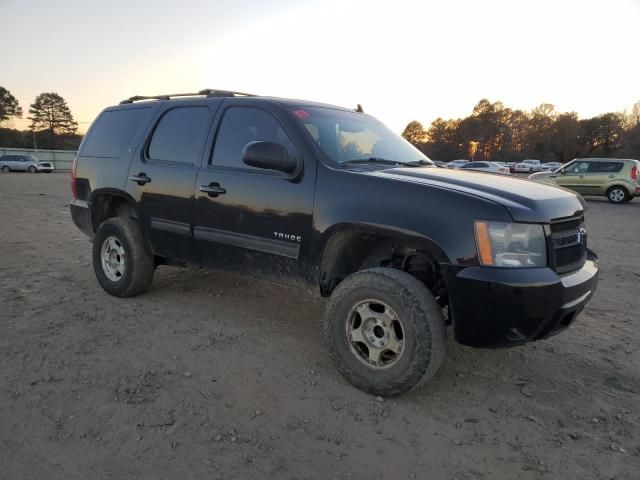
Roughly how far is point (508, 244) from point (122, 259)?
11.8 feet

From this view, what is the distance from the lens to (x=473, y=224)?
2.59 m

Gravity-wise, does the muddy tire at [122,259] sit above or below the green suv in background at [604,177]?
below

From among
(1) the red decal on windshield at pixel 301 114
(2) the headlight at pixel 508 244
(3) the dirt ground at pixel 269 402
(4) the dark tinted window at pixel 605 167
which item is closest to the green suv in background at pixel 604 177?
(4) the dark tinted window at pixel 605 167

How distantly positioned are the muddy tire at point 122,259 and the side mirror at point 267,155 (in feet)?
5.99

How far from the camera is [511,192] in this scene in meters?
2.84

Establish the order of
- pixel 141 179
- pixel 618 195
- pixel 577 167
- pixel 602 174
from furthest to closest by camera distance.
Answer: pixel 577 167 → pixel 602 174 → pixel 618 195 → pixel 141 179

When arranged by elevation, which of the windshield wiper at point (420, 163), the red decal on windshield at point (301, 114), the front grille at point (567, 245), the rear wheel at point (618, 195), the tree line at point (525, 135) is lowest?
the rear wheel at point (618, 195)

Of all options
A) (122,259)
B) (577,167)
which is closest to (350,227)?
(122,259)

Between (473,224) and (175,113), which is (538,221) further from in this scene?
(175,113)

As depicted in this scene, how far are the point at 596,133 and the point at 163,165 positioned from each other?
8552 cm

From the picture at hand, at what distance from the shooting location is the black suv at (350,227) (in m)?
2.62

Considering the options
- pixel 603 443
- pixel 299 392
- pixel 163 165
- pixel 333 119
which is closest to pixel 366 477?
pixel 299 392

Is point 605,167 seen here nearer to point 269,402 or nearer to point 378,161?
point 378,161

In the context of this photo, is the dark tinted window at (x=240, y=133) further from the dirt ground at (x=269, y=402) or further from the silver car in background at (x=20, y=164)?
the silver car in background at (x=20, y=164)
